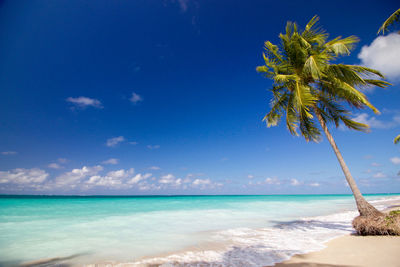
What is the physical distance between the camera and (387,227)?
5.00 m

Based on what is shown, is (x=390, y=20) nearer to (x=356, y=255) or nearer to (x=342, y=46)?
(x=342, y=46)

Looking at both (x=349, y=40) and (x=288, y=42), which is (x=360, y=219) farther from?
(x=288, y=42)

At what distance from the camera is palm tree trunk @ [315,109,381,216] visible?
564 cm

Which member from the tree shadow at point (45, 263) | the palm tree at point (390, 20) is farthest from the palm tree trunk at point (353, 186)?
the tree shadow at point (45, 263)

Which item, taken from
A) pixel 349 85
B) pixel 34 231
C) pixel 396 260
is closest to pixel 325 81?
pixel 349 85

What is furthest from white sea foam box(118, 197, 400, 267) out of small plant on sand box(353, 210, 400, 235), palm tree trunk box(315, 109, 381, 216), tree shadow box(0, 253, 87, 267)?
tree shadow box(0, 253, 87, 267)

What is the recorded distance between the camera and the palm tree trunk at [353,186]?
18.5 feet

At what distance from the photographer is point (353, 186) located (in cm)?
605

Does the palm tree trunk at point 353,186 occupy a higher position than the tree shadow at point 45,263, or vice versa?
the palm tree trunk at point 353,186

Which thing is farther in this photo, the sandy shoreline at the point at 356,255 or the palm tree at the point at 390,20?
the palm tree at the point at 390,20

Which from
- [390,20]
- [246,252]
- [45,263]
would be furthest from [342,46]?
[45,263]

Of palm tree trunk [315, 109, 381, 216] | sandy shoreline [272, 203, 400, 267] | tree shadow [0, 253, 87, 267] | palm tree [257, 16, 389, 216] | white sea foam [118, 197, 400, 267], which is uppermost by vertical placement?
palm tree [257, 16, 389, 216]

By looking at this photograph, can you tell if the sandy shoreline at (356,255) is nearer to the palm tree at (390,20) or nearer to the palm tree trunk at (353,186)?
the palm tree trunk at (353,186)

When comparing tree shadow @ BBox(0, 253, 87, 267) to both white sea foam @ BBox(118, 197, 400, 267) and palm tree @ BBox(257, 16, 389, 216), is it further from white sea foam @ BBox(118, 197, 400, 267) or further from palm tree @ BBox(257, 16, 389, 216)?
palm tree @ BBox(257, 16, 389, 216)
